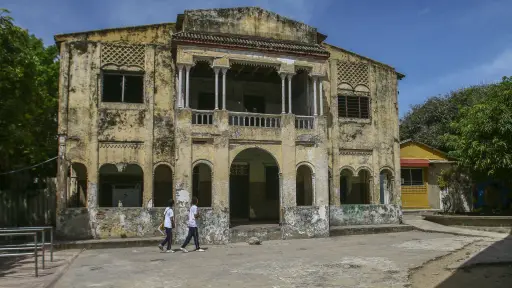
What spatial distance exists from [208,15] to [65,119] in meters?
6.37

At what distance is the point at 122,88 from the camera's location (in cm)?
1634

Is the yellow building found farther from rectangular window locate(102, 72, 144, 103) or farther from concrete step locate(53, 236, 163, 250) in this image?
concrete step locate(53, 236, 163, 250)

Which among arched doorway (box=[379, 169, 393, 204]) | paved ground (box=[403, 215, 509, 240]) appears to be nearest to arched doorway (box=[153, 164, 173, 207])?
arched doorway (box=[379, 169, 393, 204])

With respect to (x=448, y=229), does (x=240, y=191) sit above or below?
above

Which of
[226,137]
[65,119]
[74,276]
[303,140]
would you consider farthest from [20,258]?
[303,140]

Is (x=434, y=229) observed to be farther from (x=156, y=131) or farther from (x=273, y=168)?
(x=156, y=131)

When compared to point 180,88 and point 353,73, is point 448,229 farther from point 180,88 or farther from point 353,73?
point 180,88

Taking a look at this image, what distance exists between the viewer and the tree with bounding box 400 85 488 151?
98.4 ft

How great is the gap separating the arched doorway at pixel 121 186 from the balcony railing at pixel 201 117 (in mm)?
3274

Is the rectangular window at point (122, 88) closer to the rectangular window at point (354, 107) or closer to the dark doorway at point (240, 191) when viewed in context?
the dark doorway at point (240, 191)

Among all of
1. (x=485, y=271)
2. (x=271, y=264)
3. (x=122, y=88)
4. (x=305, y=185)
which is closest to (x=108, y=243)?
(x=122, y=88)

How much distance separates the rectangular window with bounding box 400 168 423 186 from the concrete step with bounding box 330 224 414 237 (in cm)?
727

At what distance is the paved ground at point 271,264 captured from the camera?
8.58 meters

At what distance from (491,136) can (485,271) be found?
34.6ft
